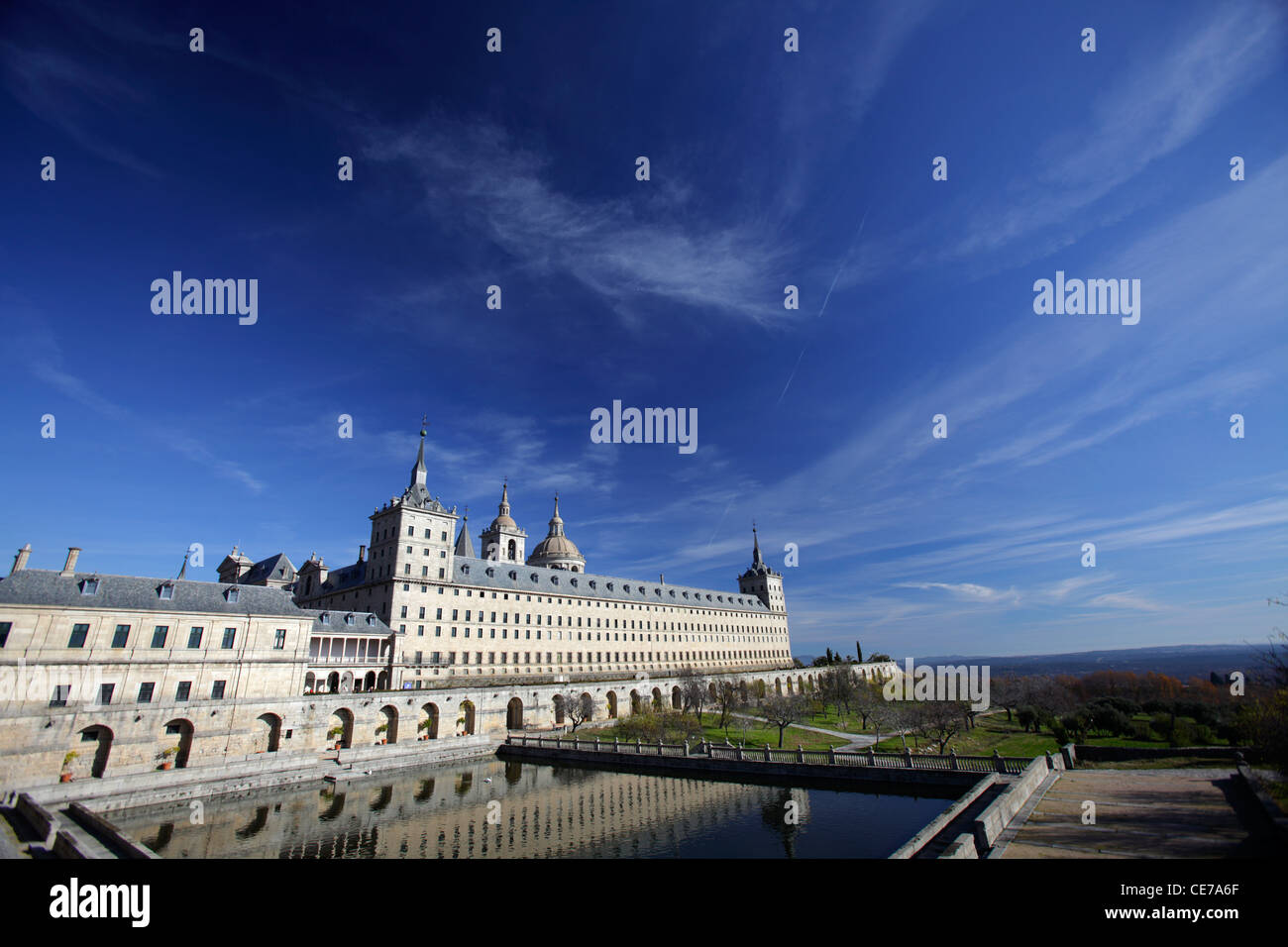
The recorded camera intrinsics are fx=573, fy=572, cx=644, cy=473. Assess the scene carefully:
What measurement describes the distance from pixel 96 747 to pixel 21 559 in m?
13.0

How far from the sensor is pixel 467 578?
67.5 meters

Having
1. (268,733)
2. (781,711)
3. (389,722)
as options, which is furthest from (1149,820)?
(268,733)

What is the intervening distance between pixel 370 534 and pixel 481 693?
2393 centimetres

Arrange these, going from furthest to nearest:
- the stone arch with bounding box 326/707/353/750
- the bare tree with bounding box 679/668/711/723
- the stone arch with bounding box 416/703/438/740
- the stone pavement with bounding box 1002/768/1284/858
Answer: the bare tree with bounding box 679/668/711/723 < the stone arch with bounding box 416/703/438/740 < the stone arch with bounding box 326/707/353/750 < the stone pavement with bounding box 1002/768/1284/858

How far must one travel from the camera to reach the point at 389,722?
49.3 metres

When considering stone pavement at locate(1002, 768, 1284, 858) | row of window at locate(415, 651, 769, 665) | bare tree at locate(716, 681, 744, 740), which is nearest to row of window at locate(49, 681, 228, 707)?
row of window at locate(415, 651, 769, 665)

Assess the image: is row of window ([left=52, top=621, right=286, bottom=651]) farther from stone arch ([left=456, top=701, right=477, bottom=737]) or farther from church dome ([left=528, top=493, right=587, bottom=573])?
church dome ([left=528, top=493, right=587, bottom=573])

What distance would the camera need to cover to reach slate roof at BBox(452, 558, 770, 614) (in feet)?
230

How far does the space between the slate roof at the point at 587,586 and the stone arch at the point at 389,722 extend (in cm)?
1833

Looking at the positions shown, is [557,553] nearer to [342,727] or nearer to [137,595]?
[342,727]

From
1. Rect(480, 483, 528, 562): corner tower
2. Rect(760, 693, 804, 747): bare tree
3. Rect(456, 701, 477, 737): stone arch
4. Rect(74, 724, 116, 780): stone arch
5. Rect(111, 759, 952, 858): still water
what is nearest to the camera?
Rect(111, 759, 952, 858): still water

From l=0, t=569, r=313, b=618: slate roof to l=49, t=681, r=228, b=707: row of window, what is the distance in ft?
16.0
